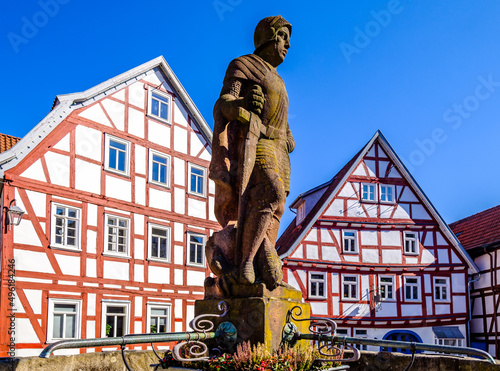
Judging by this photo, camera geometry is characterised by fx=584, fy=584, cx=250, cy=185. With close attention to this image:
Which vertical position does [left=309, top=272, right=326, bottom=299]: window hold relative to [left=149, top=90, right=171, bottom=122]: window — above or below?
below

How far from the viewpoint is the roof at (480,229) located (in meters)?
26.4

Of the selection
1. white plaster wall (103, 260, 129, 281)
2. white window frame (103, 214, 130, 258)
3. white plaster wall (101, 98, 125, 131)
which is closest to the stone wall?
white plaster wall (103, 260, 129, 281)

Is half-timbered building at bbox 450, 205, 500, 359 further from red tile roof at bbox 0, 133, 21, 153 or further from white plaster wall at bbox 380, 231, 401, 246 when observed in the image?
red tile roof at bbox 0, 133, 21, 153

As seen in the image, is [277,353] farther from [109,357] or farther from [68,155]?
[68,155]

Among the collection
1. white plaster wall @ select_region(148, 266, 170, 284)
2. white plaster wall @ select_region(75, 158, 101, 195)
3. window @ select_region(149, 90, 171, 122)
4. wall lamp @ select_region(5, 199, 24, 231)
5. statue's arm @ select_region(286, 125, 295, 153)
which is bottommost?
white plaster wall @ select_region(148, 266, 170, 284)

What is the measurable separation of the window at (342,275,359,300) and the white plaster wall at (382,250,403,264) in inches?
65.1

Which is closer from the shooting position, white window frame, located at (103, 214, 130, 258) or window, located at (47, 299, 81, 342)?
window, located at (47, 299, 81, 342)

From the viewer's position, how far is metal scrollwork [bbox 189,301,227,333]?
15.7 feet

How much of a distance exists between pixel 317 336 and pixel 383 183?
22180mm

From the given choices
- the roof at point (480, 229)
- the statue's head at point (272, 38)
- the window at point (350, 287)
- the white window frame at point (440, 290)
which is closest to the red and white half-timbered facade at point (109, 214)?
the window at point (350, 287)

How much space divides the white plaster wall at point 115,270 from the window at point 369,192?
40.6 feet

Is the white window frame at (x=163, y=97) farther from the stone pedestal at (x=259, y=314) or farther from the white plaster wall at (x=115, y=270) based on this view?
the stone pedestal at (x=259, y=314)

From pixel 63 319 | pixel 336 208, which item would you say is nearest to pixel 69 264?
pixel 63 319

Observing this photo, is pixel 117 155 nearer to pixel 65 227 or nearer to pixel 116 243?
pixel 116 243
